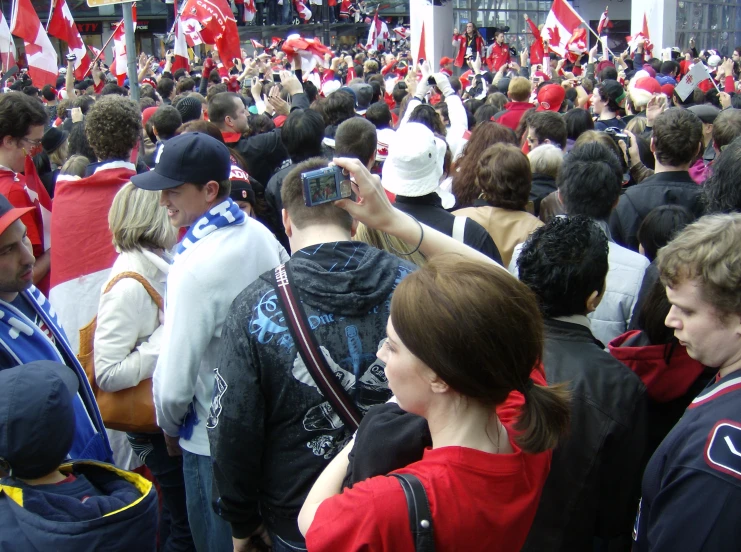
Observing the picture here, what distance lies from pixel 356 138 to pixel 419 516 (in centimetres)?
298

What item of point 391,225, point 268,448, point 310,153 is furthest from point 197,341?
point 310,153

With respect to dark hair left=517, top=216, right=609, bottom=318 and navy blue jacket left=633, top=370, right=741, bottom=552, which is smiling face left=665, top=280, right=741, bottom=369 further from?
dark hair left=517, top=216, right=609, bottom=318

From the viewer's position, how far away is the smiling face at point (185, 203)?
2768mm

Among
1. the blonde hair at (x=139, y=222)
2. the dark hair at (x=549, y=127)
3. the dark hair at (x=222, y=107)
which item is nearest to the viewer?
the blonde hair at (x=139, y=222)

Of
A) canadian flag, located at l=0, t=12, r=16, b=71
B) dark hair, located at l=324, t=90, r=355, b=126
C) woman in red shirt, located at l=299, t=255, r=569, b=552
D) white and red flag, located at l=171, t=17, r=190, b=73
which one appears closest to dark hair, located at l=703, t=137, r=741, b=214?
woman in red shirt, located at l=299, t=255, r=569, b=552

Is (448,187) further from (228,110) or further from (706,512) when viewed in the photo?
(706,512)

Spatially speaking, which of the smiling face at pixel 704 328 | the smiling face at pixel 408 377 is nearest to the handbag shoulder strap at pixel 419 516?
the smiling face at pixel 408 377

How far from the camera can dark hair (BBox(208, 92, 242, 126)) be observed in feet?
18.3

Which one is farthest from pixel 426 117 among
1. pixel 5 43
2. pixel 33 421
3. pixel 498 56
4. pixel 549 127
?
pixel 498 56

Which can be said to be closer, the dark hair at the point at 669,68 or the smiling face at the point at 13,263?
the smiling face at the point at 13,263

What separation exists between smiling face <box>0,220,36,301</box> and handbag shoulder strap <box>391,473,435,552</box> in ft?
5.79

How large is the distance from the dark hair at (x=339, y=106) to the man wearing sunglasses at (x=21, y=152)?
2699 millimetres

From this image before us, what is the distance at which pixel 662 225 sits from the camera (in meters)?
3.27

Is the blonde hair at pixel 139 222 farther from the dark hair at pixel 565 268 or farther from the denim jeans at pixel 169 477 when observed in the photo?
the dark hair at pixel 565 268
